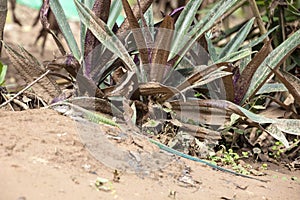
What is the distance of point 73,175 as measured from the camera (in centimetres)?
113

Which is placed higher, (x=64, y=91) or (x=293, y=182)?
(x=64, y=91)

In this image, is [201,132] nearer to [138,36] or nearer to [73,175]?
[138,36]

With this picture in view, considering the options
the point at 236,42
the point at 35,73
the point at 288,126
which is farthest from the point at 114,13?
the point at 288,126

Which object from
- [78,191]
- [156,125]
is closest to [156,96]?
[156,125]

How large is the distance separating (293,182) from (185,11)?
69cm

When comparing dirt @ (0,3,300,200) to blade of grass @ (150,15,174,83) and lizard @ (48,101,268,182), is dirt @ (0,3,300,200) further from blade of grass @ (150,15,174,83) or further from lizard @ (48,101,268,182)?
blade of grass @ (150,15,174,83)

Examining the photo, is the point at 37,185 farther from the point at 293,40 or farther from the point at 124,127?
the point at 293,40

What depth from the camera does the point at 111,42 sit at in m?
1.60

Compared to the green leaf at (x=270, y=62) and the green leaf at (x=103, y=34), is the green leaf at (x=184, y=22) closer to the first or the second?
the green leaf at (x=103, y=34)

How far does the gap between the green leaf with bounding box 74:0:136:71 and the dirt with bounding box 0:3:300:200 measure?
0.91 ft

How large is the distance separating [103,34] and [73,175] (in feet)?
2.01

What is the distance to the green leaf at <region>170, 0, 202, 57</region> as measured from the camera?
5.57ft

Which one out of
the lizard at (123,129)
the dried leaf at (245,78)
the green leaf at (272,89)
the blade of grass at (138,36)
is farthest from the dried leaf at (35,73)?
the green leaf at (272,89)

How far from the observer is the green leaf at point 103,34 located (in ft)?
5.21
